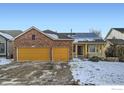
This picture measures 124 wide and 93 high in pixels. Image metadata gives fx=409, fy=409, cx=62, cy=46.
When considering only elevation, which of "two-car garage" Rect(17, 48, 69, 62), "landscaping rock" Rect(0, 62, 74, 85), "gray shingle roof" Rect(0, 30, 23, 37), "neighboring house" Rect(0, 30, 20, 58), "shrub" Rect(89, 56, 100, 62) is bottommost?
"landscaping rock" Rect(0, 62, 74, 85)

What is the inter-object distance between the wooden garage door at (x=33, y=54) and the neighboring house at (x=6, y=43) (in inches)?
17.3

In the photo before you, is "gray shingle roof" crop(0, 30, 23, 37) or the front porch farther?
the front porch

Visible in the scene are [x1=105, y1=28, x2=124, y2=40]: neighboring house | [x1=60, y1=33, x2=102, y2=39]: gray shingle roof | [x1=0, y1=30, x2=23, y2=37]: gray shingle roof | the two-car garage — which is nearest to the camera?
[x1=105, y1=28, x2=124, y2=40]: neighboring house

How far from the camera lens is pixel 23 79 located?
15531 mm

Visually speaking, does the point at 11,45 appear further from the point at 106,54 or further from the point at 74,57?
the point at 106,54

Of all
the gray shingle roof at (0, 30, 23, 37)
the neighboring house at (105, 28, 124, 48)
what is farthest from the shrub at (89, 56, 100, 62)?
the gray shingle roof at (0, 30, 23, 37)

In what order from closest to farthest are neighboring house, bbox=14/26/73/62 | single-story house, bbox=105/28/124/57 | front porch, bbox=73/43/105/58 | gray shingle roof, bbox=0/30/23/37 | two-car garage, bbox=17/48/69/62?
single-story house, bbox=105/28/124/57, gray shingle roof, bbox=0/30/23/37, front porch, bbox=73/43/105/58, neighboring house, bbox=14/26/73/62, two-car garage, bbox=17/48/69/62

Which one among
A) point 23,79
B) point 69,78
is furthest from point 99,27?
point 23,79

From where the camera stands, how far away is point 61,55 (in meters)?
16.8

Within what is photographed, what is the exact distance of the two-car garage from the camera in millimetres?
16422

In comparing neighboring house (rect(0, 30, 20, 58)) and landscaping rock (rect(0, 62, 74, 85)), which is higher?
neighboring house (rect(0, 30, 20, 58))

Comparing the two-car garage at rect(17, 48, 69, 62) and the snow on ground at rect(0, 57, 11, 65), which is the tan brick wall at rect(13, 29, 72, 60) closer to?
the two-car garage at rect(17, 48, 69, 62)

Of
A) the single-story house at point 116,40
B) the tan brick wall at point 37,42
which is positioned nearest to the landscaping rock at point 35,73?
the tan brick wall at point 37,42

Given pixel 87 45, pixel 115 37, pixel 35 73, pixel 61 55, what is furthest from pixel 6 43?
pixel 115 37
